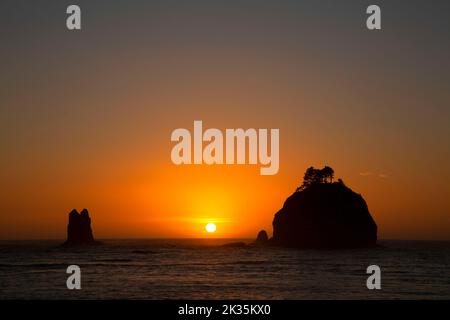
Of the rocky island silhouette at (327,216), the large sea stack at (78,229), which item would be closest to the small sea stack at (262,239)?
the rocky island silhouette at (327,216)

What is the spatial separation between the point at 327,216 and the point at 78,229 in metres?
76.4

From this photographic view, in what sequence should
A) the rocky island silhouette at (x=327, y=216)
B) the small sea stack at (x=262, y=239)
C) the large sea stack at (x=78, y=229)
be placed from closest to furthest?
the rocky island silhouette at (x=327, y=216) → the small sea stack at (x=262, y=239) → the large sea stack at (x=78, y=229)

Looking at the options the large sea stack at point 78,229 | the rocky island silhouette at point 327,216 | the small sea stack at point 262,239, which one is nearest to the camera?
the rocky island silhouette at point 327,216

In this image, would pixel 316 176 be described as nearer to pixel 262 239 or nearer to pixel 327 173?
pixel 327 173

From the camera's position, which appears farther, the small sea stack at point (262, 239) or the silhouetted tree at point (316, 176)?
the small sea stack at point (262, 239)

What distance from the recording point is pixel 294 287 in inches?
1812

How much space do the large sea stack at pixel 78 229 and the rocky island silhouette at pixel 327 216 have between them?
2515 inches

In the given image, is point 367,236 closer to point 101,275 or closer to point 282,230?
point 282,230

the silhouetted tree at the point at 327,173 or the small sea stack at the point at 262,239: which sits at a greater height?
the silhouetted tree at the point at 327,173

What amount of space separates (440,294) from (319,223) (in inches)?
3144

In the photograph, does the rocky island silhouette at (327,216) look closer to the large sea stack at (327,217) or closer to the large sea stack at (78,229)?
the large sea stack at (327,217)

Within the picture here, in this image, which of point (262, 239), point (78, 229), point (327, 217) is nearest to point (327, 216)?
point (327, 217)

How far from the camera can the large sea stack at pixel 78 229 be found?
157m
